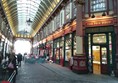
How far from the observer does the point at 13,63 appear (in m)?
11.8

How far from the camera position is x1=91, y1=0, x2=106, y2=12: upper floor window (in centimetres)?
1803

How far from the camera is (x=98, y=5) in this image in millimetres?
18312

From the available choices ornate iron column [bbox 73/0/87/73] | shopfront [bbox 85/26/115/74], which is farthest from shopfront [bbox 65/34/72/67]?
shopfront [bbox 85/26/115/74]

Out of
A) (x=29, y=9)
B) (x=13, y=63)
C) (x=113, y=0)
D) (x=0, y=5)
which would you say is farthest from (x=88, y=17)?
(x=29, y=9)

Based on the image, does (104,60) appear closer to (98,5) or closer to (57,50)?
(98,5)

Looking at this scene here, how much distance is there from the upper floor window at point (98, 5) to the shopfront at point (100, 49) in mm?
1729

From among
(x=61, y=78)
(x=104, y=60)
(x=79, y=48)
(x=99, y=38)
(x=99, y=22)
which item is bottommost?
(x=61, y=78)

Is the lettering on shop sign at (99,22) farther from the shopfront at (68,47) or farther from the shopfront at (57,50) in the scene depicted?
the shopfront at (57,50)

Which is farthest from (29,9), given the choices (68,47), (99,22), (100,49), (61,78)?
(61,78)

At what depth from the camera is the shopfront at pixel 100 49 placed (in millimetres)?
17281

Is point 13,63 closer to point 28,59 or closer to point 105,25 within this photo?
point 105,25

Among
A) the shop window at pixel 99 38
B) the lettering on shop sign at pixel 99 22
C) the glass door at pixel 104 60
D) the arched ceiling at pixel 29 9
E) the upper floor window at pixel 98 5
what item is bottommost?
the glass door at pixel 104 60

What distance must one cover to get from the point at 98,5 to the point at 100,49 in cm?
394

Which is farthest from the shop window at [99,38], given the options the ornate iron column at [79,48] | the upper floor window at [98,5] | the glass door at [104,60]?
the upper floor window at [98,5]
